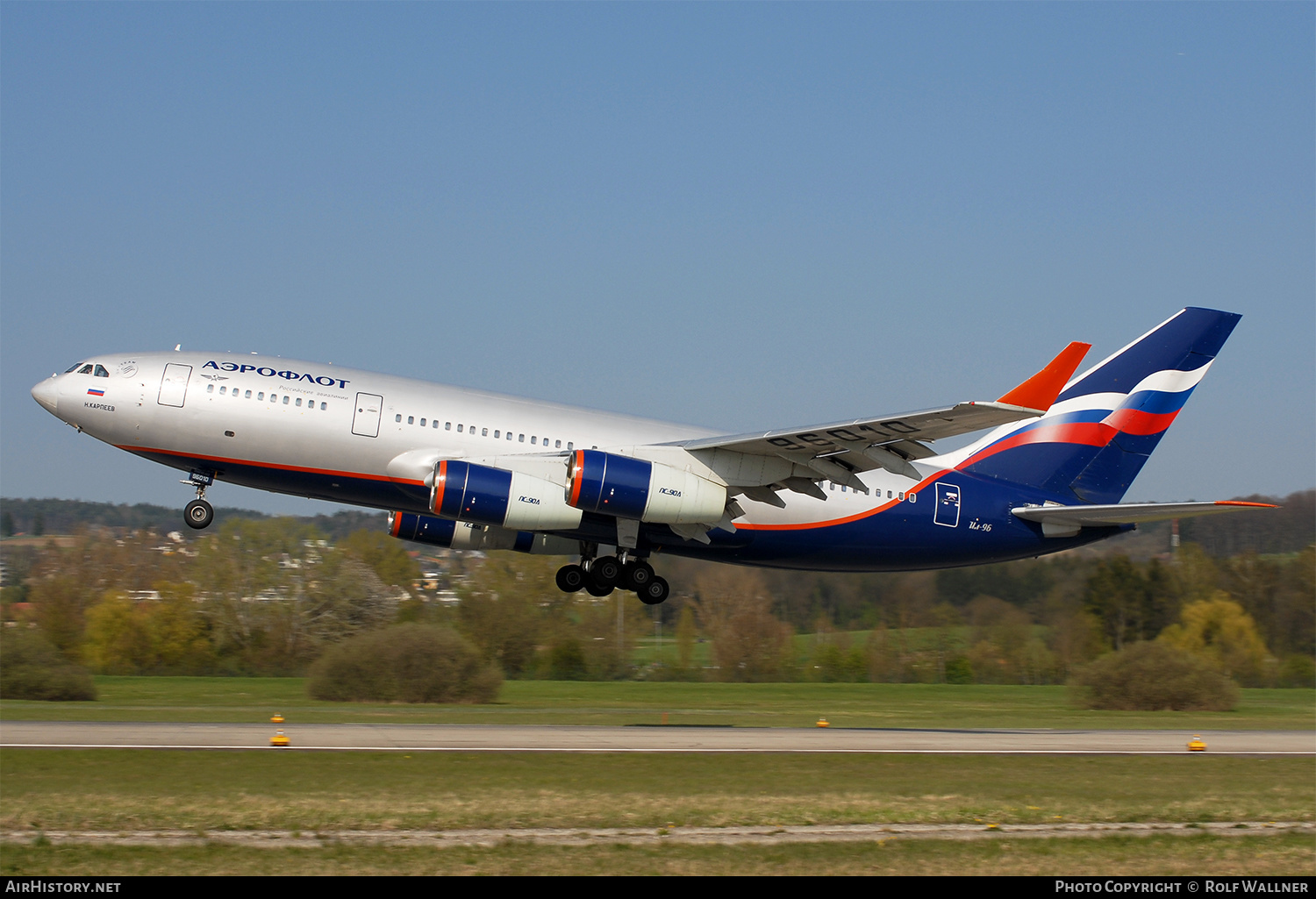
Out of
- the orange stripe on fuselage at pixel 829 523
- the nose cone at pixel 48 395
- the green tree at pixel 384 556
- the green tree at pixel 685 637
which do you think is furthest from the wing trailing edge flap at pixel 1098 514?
the green tree at pixel 384 556

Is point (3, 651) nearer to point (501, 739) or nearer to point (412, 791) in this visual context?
point (501, 739)

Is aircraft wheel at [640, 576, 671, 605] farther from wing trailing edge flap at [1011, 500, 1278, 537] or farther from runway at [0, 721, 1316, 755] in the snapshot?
wing trailing edge flap at [1011, 500, 1278, 537]

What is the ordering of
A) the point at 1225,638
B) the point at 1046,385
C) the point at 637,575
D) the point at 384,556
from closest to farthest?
the point at 1046,385, the point at 637,575, the point at 1225,638, the point at 384,556

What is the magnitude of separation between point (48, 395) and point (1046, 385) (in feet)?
66.7

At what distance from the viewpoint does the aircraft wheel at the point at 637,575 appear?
97.5ft

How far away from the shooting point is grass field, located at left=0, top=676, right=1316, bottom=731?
31.5 m

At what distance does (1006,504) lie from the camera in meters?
30.9

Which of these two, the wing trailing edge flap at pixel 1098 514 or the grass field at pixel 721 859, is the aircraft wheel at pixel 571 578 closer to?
the wing trailing edge flap at pixel 1098 514

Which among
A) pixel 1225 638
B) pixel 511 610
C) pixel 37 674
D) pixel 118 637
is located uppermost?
pixel 1225 638

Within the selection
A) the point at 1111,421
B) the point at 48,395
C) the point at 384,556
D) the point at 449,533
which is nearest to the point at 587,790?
the point at 449,533

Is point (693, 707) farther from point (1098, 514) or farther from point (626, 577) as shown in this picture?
point (1098, 514)

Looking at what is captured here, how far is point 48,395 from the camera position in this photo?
25.9m

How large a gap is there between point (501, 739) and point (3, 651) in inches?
962
